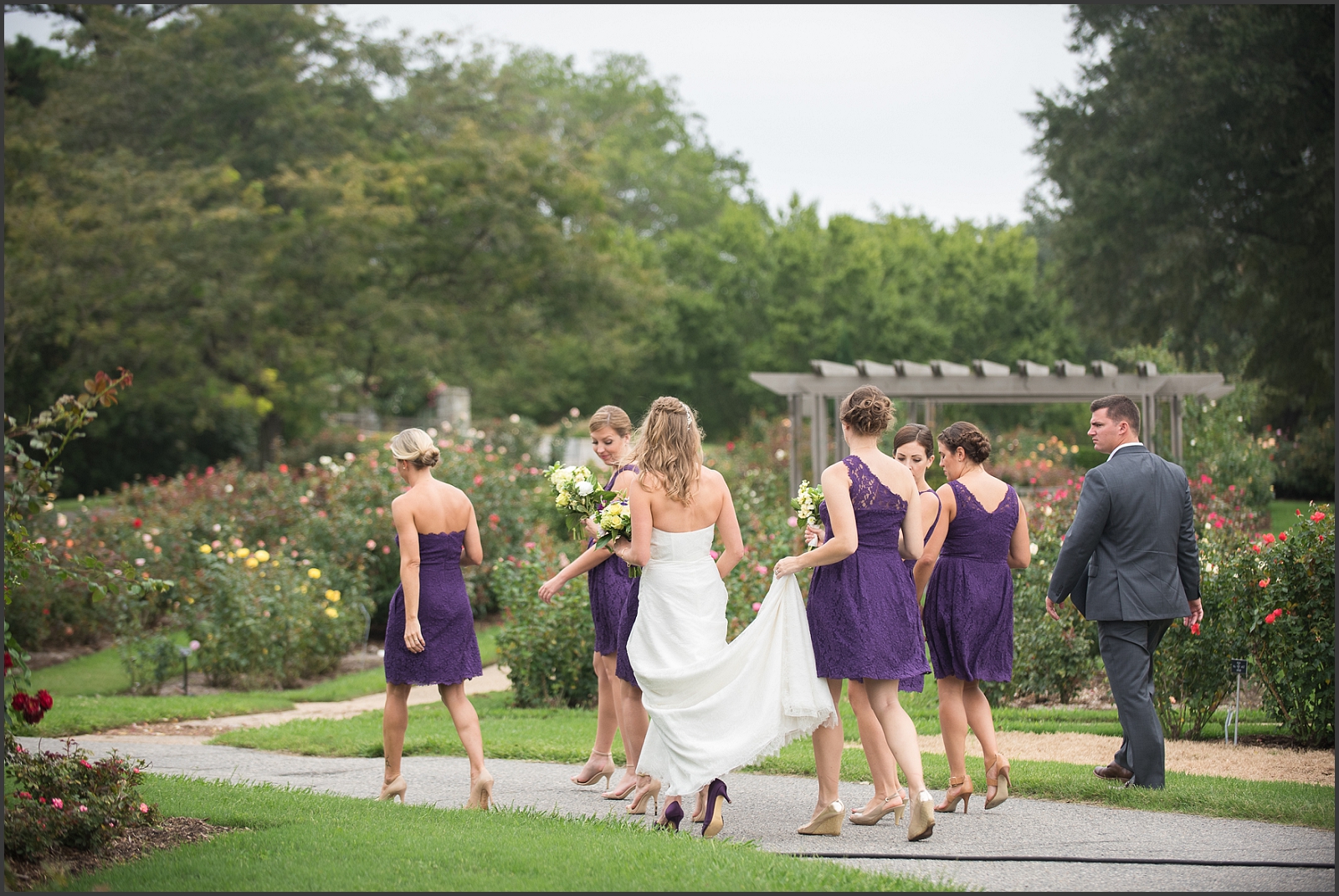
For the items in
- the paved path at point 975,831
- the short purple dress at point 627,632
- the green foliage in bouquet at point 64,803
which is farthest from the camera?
the short purple dress at point 627,632

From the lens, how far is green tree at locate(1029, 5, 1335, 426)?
69.3 feet

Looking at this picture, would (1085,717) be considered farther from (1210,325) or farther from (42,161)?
(1210,325)

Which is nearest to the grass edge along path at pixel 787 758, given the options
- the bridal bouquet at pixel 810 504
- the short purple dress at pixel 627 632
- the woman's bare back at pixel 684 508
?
the short purple dress at pixel 627 632

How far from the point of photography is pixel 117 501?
15578mm

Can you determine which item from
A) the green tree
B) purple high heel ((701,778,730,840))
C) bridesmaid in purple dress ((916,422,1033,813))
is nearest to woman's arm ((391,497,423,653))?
purple high heel ((701,778,730,840))

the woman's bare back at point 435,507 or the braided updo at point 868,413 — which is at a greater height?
the braided updo at point 868,413

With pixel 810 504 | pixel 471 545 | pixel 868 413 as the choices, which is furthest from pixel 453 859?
pixel 868 413

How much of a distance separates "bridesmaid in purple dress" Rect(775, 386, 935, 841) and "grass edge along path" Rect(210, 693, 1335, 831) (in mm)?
1150

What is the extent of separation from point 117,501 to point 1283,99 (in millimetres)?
19927

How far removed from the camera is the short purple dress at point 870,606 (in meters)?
5.03

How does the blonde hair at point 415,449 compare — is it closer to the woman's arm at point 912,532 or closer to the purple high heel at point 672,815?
the purple high heel at point 672,815

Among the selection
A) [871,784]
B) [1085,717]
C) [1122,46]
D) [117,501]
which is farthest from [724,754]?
[1122,46]

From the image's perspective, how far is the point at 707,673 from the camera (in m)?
5.08

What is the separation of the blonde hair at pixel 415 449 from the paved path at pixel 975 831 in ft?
5.63
